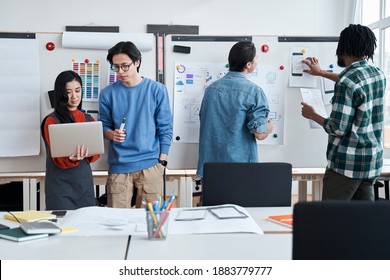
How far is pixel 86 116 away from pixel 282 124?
153 centimetres

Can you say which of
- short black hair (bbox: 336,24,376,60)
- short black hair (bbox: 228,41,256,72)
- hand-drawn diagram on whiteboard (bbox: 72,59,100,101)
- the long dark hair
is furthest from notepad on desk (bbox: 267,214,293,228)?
hand-drawn diagram on whiteboard (bbox: 72,59,100,101)

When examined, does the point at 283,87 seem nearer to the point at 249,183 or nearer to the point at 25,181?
the point at 249,183

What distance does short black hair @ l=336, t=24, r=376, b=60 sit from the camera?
2.60 metres

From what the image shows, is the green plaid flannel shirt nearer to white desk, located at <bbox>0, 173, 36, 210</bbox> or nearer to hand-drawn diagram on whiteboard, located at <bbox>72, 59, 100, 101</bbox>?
hand-drawn diagram on whiteboard, located at <bbox>72, 59, 100, 101</bbox>

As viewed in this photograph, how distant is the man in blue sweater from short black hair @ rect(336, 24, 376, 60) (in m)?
1.23

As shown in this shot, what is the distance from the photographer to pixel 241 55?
3.19 meters

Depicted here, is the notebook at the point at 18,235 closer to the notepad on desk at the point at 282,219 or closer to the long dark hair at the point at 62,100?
the notepad on desk at the point at 282,219

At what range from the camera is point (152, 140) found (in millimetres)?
3262

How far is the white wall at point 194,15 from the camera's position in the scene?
249 inches

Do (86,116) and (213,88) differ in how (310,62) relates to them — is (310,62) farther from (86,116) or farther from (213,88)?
(86,116)

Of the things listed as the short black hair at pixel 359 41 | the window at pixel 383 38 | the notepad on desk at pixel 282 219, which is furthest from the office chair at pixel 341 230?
the window at pixel 383 38

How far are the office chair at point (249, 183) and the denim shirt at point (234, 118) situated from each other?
762mm

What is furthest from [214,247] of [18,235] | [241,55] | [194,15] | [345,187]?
[194,15]

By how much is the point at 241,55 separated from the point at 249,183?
3.51 ft
